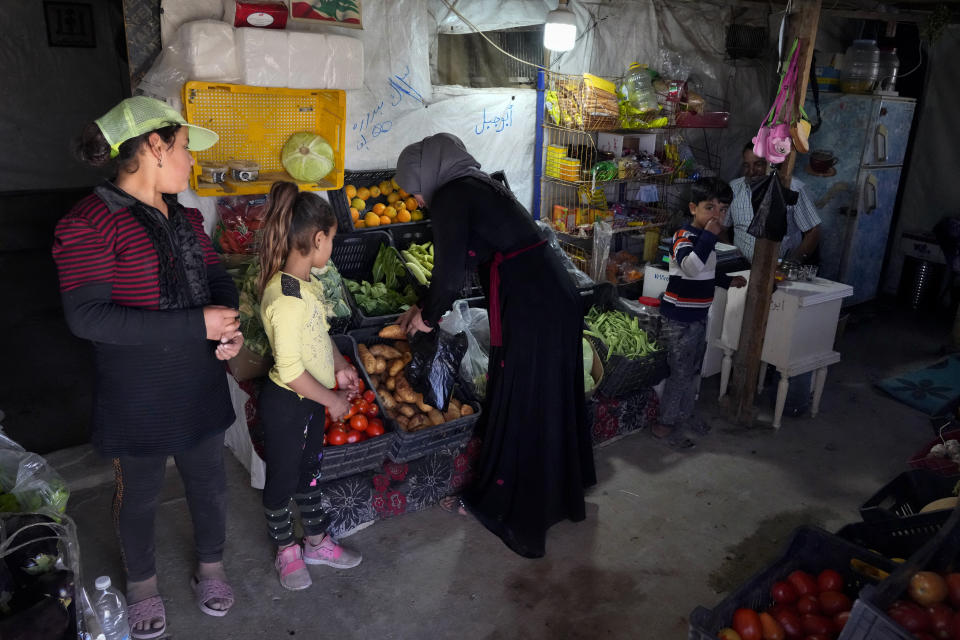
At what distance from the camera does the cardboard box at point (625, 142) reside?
17.8 feet

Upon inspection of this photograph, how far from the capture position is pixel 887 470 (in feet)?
13.5

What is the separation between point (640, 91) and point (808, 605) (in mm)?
3842

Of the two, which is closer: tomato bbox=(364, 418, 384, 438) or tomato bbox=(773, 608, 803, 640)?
tomato bbox=(773, 608, 803, 640)

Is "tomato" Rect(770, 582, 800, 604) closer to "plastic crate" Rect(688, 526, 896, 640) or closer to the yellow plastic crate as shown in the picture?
"plastic crate" Rect(688, 526, 896, 640)

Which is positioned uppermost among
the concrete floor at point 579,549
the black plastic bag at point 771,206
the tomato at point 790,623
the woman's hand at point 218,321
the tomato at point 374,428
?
the black plastic bag at point 771,206

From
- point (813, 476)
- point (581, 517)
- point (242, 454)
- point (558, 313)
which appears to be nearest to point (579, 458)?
point (581, 517)

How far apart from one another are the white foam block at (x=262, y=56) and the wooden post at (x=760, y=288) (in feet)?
8.93

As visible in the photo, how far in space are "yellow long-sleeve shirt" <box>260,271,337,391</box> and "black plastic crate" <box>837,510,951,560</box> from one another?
2066mm

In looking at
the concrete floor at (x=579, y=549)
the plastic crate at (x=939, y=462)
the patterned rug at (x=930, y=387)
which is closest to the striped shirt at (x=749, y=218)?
the patterned rug at (x=930, y=387)

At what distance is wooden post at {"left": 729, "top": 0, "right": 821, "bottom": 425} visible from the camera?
12.7 ft

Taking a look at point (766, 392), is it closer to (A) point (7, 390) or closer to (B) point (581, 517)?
(B) point (581, 517)

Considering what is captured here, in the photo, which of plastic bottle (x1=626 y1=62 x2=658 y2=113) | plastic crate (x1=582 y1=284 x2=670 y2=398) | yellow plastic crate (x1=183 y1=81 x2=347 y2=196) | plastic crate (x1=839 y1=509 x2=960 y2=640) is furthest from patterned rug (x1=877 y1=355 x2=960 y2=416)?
yellow plastic crate (x1=183 y1=81 x2=347 y2=196)

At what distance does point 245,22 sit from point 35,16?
5034 millimetres

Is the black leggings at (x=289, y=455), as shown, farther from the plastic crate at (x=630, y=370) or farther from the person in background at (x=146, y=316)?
the plastic crate at (x=630, y=370)
